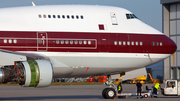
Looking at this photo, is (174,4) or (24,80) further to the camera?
(174,4)

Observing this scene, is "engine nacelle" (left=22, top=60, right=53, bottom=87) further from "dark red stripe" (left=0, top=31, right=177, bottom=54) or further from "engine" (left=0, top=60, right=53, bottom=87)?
"dark red stripe" (left=0, top=31, right=177, bottom=54)

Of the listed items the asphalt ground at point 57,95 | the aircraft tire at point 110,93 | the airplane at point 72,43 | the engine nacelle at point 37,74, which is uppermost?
the airplane at point 72,43

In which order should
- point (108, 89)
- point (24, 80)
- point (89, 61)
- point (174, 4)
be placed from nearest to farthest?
point (24, 80), point (89, 61), point (108, 89), point (174, 4)

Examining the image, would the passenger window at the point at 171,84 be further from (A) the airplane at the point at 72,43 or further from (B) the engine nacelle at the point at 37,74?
(B) the engine nacelle at the point at 37,74

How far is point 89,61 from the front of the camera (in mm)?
22203

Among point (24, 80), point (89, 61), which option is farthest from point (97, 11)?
point (24, 80)

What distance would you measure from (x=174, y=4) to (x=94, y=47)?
53.9 m

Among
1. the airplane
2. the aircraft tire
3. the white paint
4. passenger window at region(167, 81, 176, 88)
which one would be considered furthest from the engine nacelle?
passenger window at region(167, 81, 176, 88)

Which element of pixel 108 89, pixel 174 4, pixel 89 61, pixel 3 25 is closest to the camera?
pixel 3 25

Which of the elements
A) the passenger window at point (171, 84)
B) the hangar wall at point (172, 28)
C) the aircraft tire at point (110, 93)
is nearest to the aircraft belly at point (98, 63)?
the aircraft tire at point (110, 93)

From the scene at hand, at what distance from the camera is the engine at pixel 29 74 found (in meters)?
19.2

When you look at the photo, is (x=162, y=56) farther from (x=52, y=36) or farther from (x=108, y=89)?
(x=52, y=36)

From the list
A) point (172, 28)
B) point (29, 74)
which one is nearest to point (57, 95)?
point (29, 74)

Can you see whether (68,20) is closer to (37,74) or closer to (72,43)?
(72,43)
